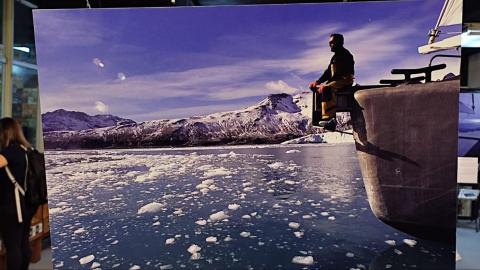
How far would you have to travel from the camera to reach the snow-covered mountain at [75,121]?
197 centimetres

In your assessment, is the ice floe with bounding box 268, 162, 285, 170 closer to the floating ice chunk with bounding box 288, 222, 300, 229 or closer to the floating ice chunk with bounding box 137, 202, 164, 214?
the floating ice chunk with bounding box 288, 222, 300, 229

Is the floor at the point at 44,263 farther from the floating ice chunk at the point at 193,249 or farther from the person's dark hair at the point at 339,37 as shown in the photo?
the person's dark hair at the point at 339,37

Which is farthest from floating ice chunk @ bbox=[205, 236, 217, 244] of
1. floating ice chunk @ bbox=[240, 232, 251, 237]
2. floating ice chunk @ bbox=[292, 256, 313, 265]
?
floating ice chunk @ bbox=[292, 256, 313, 265]

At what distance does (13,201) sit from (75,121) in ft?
3.37

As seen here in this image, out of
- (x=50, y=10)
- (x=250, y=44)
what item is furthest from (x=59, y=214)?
(x=250, y=44)

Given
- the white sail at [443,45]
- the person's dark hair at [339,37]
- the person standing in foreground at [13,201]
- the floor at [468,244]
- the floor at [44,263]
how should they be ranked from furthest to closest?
the floor at [468,244]
the floor at [44,263]
the person standing in foreground at [13,201]
the person's dark hair at [339,37]
the white sail at [443,45]

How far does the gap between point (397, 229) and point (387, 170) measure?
0.29m

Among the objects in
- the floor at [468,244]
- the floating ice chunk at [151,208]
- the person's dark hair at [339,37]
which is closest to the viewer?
the person's dark hair at [339,37]

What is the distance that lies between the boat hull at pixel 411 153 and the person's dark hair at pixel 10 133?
2.16m

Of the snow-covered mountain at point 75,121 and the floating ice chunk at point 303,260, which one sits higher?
the snow-covered mountain at point 75,121

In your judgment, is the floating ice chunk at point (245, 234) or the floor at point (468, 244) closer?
the floating ice chunk at point (245, 234)

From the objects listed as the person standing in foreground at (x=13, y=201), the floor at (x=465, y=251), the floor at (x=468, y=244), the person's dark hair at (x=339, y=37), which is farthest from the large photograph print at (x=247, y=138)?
the floor at (x=468, y=244)

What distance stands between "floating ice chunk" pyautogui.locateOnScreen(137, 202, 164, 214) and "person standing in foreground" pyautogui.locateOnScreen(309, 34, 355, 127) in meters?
0.95

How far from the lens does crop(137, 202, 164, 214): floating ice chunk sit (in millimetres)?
1964
